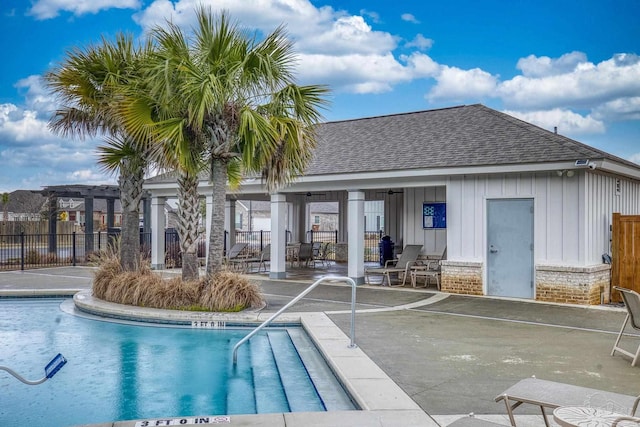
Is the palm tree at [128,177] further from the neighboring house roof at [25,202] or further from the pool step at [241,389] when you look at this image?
the neighboring house roof at [25,202]

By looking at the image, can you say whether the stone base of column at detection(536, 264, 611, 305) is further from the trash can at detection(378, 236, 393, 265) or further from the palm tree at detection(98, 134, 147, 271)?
the palm tree at detection(98, 134, 147, 271)

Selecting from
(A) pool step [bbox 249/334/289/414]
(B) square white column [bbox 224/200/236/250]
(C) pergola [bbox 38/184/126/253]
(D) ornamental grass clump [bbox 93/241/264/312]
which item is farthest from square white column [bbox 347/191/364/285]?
(C) pergola [bbox 38/184/126/253]

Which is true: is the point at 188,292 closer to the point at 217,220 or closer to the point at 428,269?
the point at 217,220

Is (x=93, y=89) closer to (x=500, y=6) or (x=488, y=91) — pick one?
(x=500, y=6)

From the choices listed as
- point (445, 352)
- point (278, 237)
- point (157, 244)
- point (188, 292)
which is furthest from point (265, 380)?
point (157, 244)

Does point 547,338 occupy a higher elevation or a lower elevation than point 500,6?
lower

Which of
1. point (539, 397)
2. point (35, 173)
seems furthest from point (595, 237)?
point (35, 173)

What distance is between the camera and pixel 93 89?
11492 millimetres

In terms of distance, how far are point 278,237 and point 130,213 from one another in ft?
14.0

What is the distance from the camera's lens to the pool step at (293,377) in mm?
5383

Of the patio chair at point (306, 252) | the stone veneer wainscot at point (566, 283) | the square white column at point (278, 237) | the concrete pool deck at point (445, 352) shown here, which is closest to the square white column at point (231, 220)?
the patio chair at point (306, 252)

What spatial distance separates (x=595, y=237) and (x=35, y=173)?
29874 mm

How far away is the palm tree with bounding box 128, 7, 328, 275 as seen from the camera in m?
9.43

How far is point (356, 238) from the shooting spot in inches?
538
